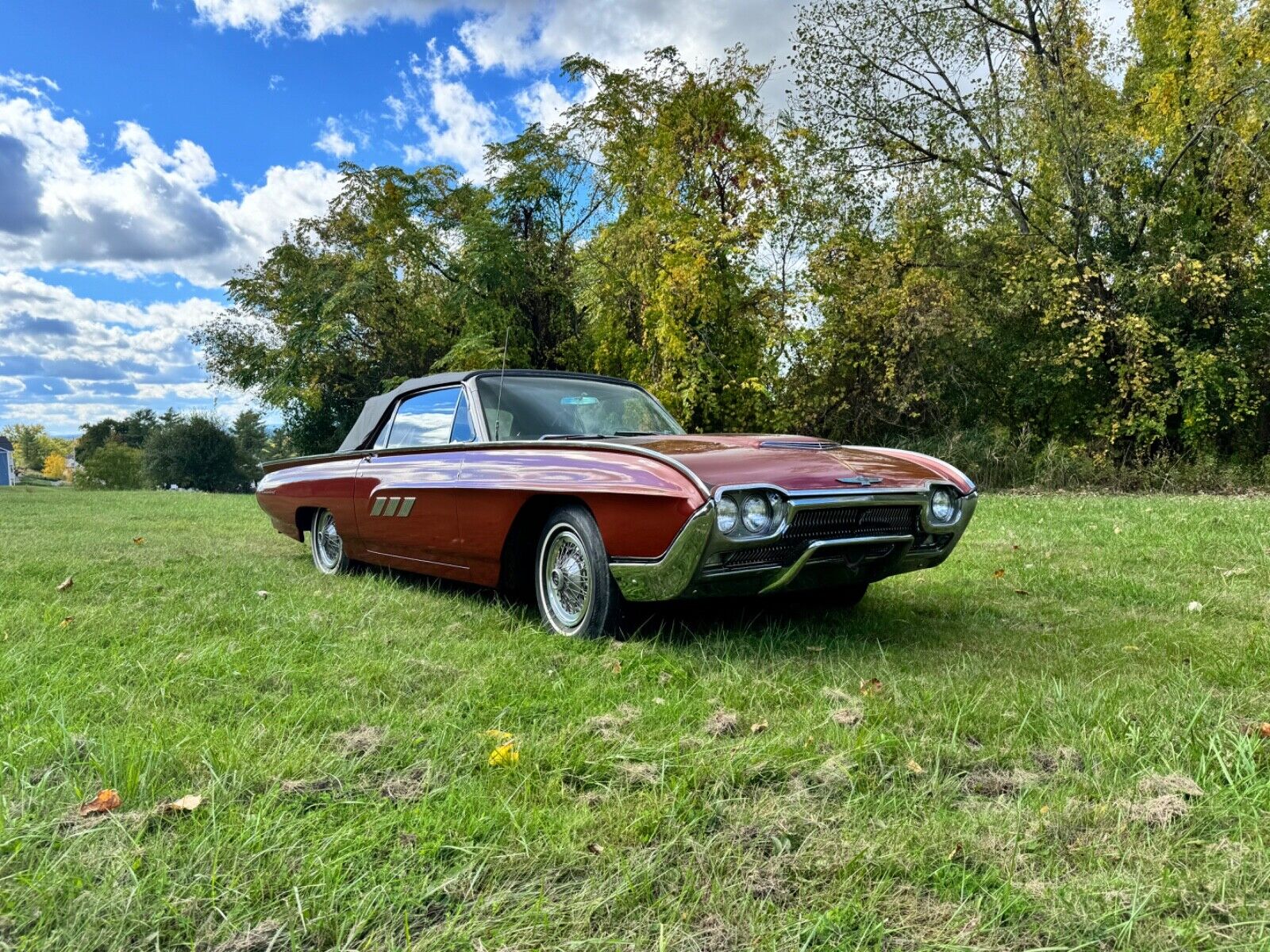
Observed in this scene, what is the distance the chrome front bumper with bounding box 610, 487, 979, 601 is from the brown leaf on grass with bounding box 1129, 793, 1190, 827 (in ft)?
Result: 4.74

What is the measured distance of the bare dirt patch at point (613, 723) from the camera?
240 cm

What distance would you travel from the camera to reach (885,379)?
1522 centimetres

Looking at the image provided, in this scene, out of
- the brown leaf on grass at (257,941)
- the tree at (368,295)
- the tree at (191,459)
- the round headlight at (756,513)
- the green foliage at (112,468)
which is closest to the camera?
the brown leaf on grass at (257,941)

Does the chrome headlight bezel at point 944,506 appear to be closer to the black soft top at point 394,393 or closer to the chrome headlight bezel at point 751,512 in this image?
the chrome headlight bezel at point 751,512

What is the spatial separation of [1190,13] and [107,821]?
21.1m

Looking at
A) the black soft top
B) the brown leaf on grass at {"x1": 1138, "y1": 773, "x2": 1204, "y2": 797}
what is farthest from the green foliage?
the brown leaf on grass at {"x1": 1138, "y1": 773, "x2": 1204, "y2": 797}

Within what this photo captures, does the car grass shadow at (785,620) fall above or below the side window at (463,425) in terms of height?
below

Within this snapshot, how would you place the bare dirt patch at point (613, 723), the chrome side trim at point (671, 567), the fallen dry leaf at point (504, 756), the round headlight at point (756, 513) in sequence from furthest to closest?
the round headlight at point (756, 513) → the chrome side trim at point (671, 567) → the bare dirt patch at point (613, 723) → the fallen dry leaf at point (504, 756)

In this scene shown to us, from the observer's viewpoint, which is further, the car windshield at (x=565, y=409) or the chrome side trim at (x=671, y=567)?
the car windshield at (x=565, y=409)

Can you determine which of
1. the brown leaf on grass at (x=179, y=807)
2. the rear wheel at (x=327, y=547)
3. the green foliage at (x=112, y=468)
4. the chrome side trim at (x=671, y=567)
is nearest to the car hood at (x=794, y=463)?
the chrome side trim at (x=671, y=567)

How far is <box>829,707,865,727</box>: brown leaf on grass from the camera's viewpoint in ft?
8.12

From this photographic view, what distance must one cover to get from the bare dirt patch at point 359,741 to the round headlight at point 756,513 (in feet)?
4.87

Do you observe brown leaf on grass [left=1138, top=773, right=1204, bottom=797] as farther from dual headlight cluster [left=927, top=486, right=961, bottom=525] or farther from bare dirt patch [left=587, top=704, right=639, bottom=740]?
dual headlight cluster [left=927, top=486, right=961, bottom=525]

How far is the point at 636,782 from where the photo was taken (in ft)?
6.89
